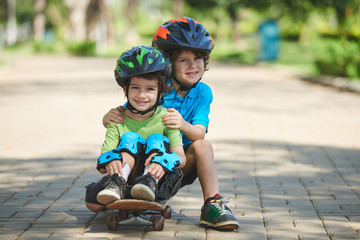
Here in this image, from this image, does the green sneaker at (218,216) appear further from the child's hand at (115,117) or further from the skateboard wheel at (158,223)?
the child's hand at (115,117)

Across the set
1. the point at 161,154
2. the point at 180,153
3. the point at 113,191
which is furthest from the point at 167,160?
the point at 113,191

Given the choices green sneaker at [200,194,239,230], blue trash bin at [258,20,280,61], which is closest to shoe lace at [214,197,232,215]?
green sneaker at [200,194,239,230]

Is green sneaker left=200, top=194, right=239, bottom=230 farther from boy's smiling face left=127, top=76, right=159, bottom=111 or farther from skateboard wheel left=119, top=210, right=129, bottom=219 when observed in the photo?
boy's smiling face left=127, top=76, right=159, bottom=111

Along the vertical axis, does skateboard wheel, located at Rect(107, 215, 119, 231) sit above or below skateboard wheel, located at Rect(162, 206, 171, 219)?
above

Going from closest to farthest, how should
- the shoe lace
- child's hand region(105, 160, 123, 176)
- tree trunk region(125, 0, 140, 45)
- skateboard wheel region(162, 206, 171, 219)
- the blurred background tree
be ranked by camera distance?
child's hand region(105, 160, 123, 176)
the shoe lace
skateboard wheel region(162, 206, 171, 219)
the blurred background tree
tree trunk region(125, 0, 140, 45)

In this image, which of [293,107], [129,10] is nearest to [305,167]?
[293,107]

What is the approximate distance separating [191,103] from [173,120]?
1.07 feet

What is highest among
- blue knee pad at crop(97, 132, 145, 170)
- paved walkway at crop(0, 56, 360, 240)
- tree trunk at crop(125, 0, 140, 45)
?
blue knee pad at crop(97, 132, 145, 170)

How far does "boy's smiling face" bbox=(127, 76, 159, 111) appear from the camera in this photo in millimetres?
3941

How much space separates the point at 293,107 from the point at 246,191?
718 cm

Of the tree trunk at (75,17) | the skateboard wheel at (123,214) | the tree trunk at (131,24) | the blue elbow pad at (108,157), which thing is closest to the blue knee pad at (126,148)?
the blue elbow pad at (108,157)

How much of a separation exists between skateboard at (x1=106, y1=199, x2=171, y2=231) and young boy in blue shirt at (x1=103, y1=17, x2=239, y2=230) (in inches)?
12.2

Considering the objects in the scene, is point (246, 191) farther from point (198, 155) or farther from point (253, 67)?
point (253, 67)

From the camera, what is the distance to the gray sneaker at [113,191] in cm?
369
